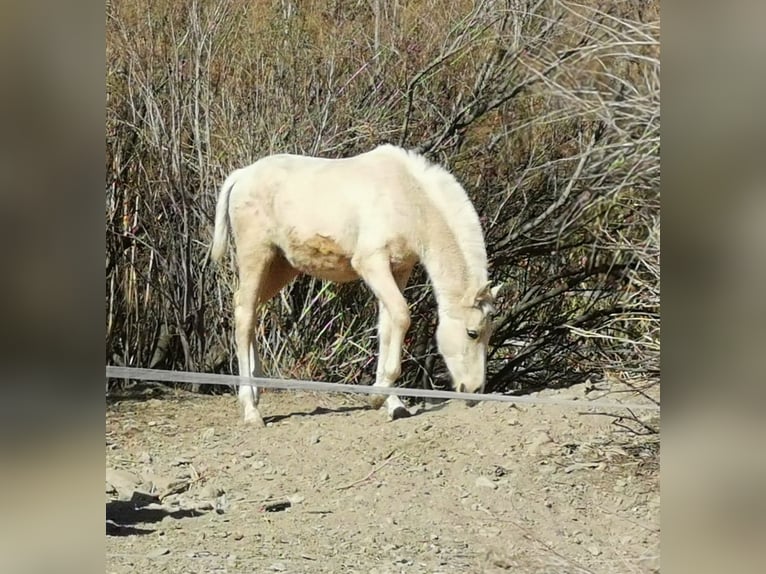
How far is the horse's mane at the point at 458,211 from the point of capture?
3855 mm

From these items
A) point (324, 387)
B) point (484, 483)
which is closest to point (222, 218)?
point (324, 387)

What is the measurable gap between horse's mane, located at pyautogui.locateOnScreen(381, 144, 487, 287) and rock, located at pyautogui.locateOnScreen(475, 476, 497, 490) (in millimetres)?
764

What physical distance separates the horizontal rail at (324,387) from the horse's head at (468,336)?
7 cm

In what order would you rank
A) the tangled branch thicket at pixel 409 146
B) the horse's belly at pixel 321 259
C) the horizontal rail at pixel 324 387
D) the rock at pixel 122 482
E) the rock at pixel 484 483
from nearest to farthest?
the tangled branch thicket at pixel 409 146, the horizontal rail at pixel 324 387, the rock at pixel 484 483, the horse's belly at pixel 321 259, the rock at pixel 122 482

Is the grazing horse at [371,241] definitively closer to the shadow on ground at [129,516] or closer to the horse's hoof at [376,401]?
the horse's hoof at [376,401]

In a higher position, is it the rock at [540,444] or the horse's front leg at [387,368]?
the horse's front leg at [387,368]

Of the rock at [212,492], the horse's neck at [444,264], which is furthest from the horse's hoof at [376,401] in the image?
the rock at [212,492]

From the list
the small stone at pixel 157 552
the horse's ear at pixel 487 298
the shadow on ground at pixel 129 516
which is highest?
the horse's ear at pixel 487 298

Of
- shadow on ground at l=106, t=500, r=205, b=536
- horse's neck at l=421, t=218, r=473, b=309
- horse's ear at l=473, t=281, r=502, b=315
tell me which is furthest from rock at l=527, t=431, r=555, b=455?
shadow on ground at l=106, t=500, r=205, b=536

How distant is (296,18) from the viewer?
4082mm

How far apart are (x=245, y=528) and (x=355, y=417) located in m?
0.68

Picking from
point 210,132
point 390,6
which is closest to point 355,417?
point 210,132

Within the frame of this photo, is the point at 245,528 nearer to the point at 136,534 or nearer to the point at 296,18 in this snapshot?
the point at 136,534
